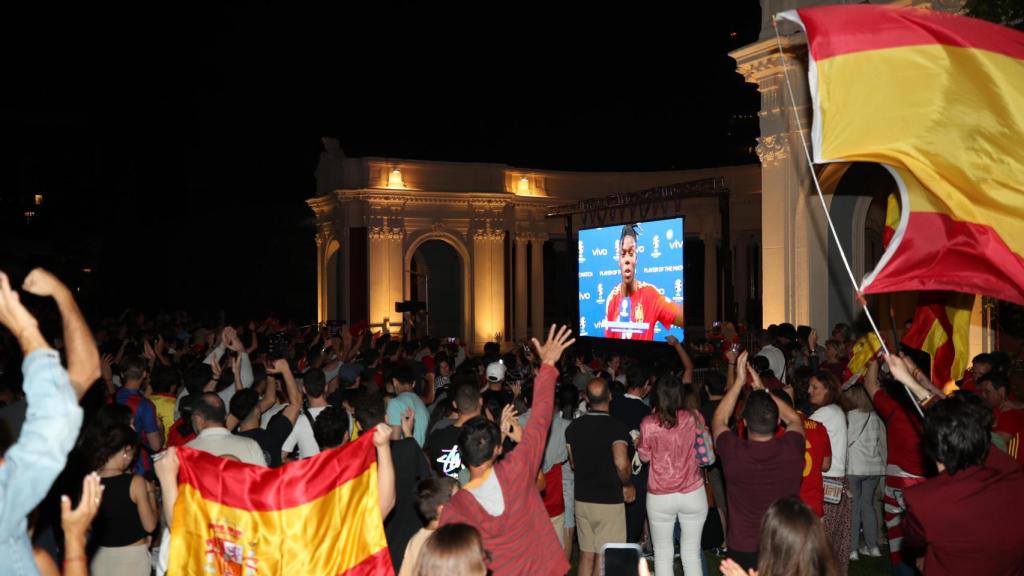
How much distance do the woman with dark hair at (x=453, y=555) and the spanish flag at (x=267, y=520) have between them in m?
1.49

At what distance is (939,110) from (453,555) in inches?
154

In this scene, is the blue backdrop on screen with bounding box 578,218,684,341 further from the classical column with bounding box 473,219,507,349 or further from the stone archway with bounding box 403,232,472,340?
the stone archway with bounding box 403,232,472,340

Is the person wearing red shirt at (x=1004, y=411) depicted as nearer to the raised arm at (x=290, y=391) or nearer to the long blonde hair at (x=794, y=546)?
the long blonde hair at (x=794, y=546)

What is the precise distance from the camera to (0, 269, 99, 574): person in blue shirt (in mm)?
3271

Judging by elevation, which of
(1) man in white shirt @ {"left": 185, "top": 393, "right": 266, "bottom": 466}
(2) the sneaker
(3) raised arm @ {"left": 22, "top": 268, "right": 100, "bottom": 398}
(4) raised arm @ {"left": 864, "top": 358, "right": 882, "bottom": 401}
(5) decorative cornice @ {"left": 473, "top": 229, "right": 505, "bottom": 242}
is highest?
(5) decorative cornice @ {"left": 473, "top": 229, "right": 505, "bottom": 242}

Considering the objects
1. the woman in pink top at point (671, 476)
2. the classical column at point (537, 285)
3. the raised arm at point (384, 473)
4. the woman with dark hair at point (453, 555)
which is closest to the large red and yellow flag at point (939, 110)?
the woman in pink top at point (671, 476)

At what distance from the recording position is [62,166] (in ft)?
153

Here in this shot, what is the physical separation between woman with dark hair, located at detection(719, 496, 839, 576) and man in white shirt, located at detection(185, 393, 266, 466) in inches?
145

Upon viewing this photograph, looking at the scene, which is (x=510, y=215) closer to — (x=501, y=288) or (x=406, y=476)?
(x=501, y=288)

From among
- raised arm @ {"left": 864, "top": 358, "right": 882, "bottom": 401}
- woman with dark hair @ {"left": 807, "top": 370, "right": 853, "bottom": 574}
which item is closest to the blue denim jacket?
raised arm @ {"left": 864, "top": 358, "right": 882, "bottom": 401}

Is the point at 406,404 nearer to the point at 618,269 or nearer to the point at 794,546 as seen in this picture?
the point at 794,546

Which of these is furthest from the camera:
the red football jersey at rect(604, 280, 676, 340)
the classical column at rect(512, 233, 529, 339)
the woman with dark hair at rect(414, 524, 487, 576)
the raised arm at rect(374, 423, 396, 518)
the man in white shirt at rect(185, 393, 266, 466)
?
the classical column at rect(512, 233, 529, 339)

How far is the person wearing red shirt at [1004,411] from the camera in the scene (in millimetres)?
7148

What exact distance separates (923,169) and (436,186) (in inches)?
1267
